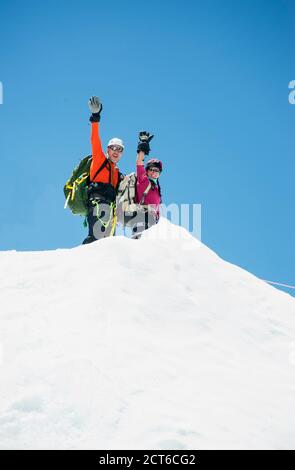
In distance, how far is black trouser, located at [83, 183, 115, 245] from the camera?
27.6ft

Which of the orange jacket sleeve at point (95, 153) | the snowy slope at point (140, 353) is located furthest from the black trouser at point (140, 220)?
the snowy slope at point (140, 353)

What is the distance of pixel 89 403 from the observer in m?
3.72

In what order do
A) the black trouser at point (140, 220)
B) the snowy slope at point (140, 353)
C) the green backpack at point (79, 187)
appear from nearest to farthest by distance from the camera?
the snowy slope at point (140, 353), the black trouser at point (140, 220), the green backpack at point (79, 187)

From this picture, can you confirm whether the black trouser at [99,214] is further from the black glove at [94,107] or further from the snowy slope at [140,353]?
the snowy slope at [140,353]

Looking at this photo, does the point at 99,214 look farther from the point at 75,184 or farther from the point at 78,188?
the point at 75,184

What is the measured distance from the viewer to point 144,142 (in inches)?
346

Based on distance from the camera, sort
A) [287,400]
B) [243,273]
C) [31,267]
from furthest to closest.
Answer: [243,273] < [31,267] < [287,400]

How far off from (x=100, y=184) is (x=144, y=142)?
110 centimetres

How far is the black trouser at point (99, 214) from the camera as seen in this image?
8.41 meters

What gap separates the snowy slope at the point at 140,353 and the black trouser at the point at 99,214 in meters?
1.60
